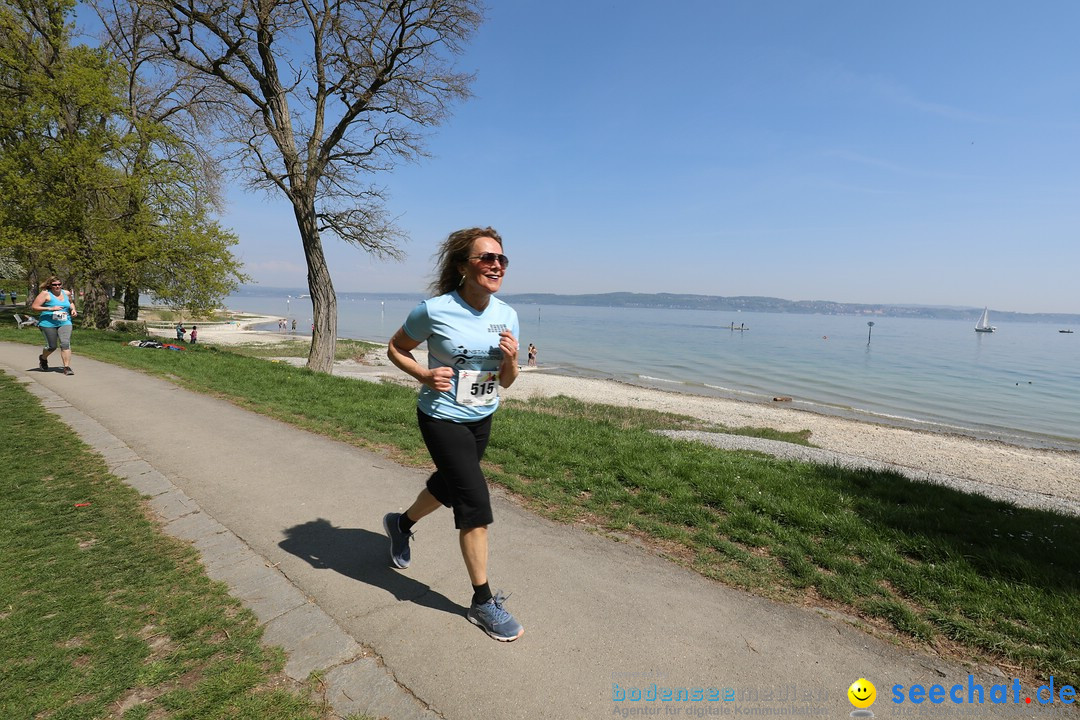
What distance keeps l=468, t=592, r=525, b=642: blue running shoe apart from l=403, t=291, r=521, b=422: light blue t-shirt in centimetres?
103

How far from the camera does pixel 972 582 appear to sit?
10.8 feet

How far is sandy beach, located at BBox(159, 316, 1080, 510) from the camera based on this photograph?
1185 cm

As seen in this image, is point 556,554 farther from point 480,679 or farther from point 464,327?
point 464,327

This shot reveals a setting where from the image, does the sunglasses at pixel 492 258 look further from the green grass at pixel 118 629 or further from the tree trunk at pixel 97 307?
the tree trunk at pixel 97 307

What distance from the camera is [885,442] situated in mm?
15336

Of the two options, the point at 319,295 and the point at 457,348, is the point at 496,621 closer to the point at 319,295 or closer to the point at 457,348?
the point at 457,348

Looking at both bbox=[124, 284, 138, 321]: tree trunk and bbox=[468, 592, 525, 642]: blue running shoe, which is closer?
bbox=[468, 592, 525, 642]: blue running shoe

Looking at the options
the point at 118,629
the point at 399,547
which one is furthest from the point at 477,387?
the point at 118,629

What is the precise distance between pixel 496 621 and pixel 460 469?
0.84 metres

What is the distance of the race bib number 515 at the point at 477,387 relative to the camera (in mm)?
2826

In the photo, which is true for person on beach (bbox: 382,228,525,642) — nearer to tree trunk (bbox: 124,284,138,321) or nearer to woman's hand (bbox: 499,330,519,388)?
woman's hand (bbox: 499,330,519,388)

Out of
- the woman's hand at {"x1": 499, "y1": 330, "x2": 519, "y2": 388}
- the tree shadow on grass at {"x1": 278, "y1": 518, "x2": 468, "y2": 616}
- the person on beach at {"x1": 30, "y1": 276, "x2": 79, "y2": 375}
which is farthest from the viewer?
the person on beach at {"x1": 30, "y1": 276, "x2": 79, "y2": 375}
